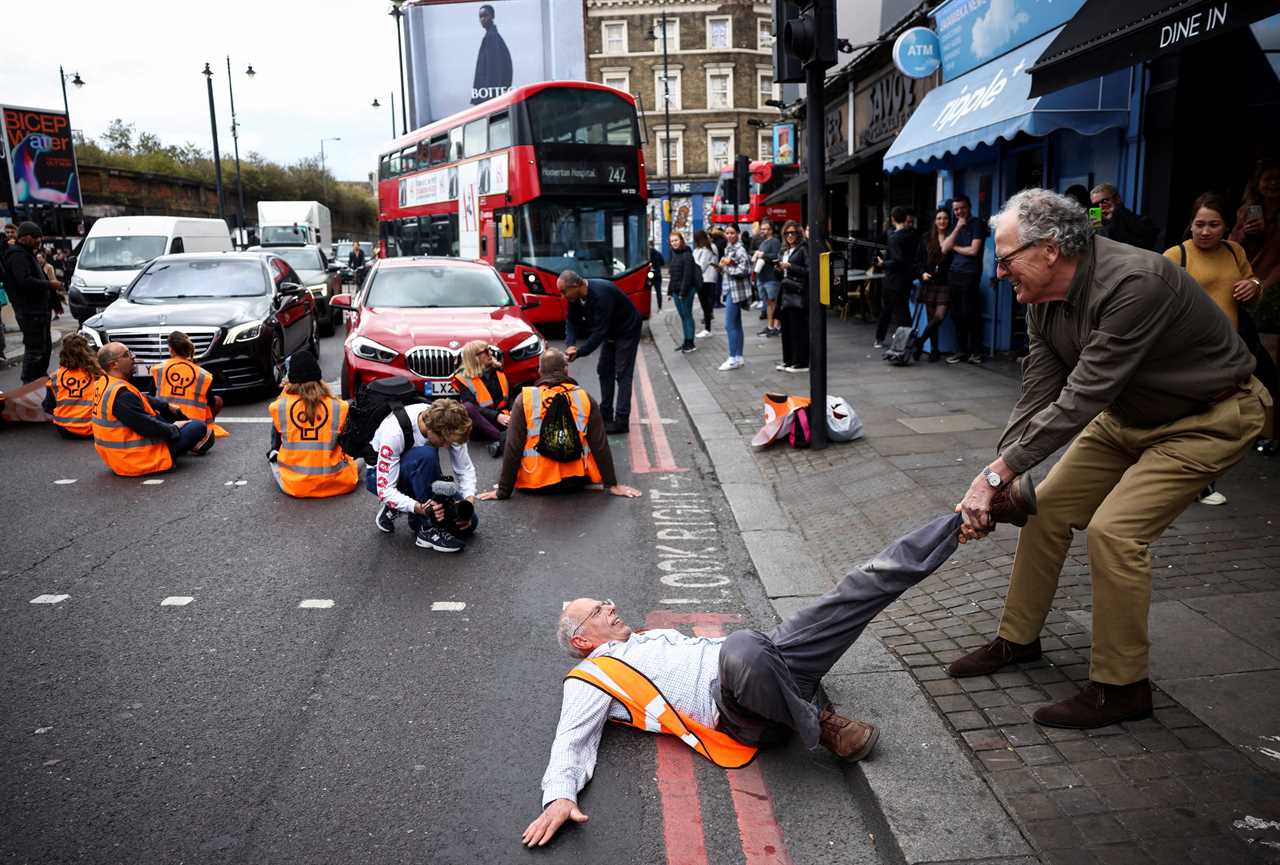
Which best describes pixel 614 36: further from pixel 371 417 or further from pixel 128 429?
pixel 371 417

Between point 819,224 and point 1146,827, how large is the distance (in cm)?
595

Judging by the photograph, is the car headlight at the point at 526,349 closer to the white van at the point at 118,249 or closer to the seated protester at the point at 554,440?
the seated protester at the point at 554,440

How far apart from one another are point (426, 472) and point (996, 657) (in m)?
3.54

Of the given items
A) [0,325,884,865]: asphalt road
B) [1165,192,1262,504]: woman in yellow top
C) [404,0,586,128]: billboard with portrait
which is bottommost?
[0,325,884,865]: asphalt road

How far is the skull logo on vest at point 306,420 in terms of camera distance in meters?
7.16

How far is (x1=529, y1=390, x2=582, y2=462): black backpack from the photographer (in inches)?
280

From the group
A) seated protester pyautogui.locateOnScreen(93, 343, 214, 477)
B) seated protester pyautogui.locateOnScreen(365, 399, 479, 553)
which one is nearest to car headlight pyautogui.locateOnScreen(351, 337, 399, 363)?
seated protester pyautogui.locateOnScreen(93, 343, 214, 477)

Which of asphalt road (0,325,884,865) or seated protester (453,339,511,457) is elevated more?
seated protester (453,339,511,457)

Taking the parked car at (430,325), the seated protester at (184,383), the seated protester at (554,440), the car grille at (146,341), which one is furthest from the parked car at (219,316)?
the seated protester at (554,440)

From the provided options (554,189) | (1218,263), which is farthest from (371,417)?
(554,189)

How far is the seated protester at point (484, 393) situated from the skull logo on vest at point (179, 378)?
96.6 inches

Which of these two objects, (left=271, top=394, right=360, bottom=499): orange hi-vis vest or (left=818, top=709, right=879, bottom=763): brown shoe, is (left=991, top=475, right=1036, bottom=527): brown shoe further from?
(left=271, top=394, right=360, bottom=499): orange hi-vis vest

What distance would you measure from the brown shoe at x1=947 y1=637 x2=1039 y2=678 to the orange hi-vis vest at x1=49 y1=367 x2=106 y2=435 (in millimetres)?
8482

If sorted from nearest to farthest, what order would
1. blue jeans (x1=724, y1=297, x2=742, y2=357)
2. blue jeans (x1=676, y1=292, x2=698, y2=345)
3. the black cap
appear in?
the black cap → blue jeans (x1=724, y1=297, x2=742, y2=357) → blue jeans (x1=676, y1=292, x2=698, y2=345)
